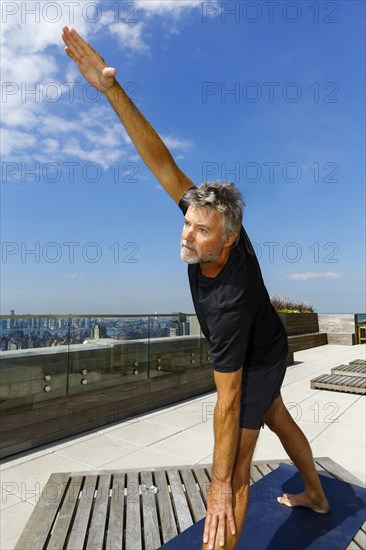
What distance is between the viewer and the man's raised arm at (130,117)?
179cm

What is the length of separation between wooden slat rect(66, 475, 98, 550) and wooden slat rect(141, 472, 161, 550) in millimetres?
362

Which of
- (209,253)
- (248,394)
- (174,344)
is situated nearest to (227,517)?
(248,394)

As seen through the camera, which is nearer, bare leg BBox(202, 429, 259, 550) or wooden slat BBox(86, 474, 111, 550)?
bare leg BBox(202, 429, 259, 550)

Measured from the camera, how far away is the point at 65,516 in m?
2.43

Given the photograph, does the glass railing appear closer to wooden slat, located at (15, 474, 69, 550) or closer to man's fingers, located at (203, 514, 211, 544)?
wooden slat, located at (15, 474, 69, 550)

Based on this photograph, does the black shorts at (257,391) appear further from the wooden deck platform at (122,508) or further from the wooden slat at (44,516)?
the wooden slat at (44,516)

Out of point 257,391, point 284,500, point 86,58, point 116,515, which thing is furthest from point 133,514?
point 86,58

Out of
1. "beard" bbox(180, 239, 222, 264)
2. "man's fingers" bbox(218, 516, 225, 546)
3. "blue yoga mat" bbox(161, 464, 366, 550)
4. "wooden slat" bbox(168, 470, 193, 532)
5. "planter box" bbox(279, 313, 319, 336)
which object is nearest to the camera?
"man's fingers" bbox(218, 516, 225, 546)

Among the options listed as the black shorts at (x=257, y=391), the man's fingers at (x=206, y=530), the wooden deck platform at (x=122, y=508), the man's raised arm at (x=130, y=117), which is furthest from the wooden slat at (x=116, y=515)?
the man's raised arm at (x=130, y=117)

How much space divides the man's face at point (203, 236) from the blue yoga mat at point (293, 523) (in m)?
1.60

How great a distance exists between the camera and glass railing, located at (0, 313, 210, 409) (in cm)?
417

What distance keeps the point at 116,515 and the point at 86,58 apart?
2.70m

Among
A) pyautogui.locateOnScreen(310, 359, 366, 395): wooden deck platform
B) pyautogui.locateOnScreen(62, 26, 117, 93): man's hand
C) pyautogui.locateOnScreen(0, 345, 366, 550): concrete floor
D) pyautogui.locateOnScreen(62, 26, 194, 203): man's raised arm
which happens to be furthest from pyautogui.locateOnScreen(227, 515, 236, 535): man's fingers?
pyautogui.locateOnScreen(310, 359, 366, 395): wooden deck platform

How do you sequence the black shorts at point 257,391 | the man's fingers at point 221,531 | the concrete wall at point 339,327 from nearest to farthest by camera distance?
the man's fingers at point 221,531 < the black shorts at point 257,391 < the concrete wall at point 339,327
